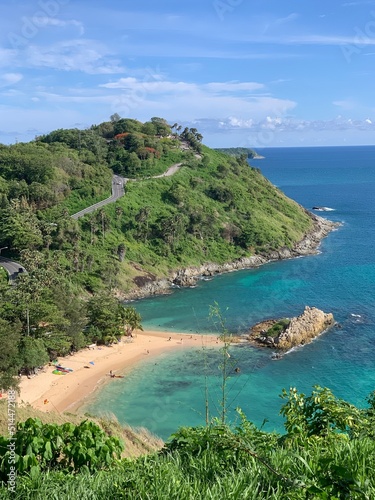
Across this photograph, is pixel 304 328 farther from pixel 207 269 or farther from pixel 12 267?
pixel 12 267

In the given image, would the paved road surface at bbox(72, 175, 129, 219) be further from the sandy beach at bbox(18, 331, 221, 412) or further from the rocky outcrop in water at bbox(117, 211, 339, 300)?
the sandy beach at bbox(18, 331, 221, 412)

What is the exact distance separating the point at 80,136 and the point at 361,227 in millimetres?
61781

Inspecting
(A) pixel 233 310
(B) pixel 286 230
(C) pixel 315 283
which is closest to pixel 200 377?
(A) pixel 233 310

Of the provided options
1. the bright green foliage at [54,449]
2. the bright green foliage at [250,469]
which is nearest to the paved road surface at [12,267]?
the bright green foliage at [54,449]

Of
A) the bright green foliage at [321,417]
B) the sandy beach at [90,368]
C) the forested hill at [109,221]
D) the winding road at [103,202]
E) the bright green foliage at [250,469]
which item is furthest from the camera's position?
the winding road at [103,202]

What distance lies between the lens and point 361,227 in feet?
305

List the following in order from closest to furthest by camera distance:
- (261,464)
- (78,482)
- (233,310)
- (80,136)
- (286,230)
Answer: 1. (261,464)
2. (78,482)
3. (233,310)
4. (286,230)
5. (80,136)

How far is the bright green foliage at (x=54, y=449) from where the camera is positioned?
8461mm

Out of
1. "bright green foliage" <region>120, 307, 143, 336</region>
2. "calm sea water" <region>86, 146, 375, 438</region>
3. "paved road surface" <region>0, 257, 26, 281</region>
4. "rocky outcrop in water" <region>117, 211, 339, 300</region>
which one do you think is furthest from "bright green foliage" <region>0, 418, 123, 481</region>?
"rocky outcrop in water" <region>117, 211, 339, 300</region>

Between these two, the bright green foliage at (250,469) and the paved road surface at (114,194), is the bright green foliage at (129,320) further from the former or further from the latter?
the bright green foliage at (250,469)

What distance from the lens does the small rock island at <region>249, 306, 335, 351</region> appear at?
41.0 m

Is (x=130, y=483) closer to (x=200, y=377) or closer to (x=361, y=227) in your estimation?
(x=200, y=377)

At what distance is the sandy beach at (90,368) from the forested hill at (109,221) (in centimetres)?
190

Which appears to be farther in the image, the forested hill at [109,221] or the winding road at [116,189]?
the winding road at [116,189]
